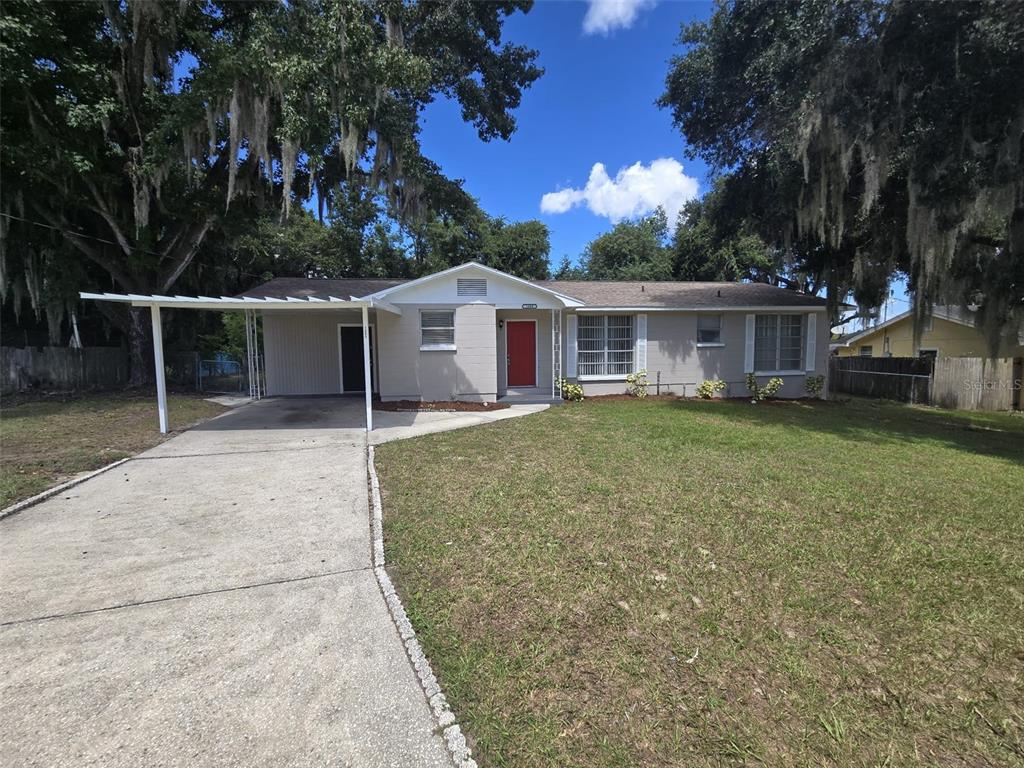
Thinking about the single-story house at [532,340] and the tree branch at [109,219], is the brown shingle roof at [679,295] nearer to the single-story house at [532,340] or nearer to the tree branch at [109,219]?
the single-story house at [532,340]

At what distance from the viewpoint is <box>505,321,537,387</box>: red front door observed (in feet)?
40.9

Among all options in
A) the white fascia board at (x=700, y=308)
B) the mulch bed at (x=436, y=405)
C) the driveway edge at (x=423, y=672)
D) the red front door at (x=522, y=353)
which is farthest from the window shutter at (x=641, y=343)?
the driveway edge at (x=423, y=672)

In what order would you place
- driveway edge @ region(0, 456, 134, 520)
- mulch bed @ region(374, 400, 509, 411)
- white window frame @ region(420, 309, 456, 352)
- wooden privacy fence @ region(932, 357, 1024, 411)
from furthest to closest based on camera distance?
wooden privacy fence @ region(932, 357, 1024, 411)
white window frame @ region(420, 309, 456, 352)
mulch bed @ region(374, 400, 509, 411)
driveway edge @ region(0, 456, 134, 520)

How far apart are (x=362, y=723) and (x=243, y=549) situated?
2253mm

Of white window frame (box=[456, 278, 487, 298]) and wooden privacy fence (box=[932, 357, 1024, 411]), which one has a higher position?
white window frame (box=[456, 278, 487, 298])

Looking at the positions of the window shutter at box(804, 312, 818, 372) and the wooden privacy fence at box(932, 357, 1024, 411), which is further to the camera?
the wooden privacy fence at box(932, 357, 1024, 411)

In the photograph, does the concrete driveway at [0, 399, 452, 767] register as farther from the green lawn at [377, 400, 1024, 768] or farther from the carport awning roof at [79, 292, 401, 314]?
the carport awning roof at [79, 292, 401, 314]

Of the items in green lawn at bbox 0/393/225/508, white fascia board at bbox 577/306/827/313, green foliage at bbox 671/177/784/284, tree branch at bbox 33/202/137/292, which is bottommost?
green lawn at bbox 0/393/225/508

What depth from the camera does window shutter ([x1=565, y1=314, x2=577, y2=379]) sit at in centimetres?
1245

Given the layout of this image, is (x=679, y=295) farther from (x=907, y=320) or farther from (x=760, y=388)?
(x=907, y=320)

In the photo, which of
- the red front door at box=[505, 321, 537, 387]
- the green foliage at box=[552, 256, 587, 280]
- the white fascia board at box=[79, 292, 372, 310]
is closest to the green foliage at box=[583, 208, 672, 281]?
the green foliage at box=[552, 256, 587, 280]

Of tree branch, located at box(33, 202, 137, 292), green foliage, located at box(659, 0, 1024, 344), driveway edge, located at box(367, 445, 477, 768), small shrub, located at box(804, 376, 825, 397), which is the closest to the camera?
driveway edge, located at box(367, 445, 477, 768)

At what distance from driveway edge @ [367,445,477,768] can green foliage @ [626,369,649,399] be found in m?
9.95

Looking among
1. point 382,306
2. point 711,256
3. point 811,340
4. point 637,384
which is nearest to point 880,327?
point 711,256
